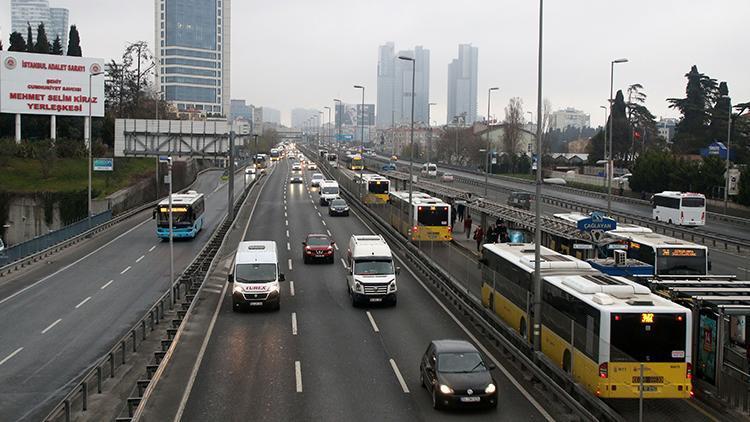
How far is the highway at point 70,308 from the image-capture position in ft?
66.3

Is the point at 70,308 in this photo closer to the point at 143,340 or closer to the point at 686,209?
the point at 143,340

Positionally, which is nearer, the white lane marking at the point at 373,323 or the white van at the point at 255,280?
the white lane marking at the point at 373,323

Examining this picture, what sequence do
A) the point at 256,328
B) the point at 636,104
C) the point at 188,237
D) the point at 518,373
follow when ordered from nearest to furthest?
the point at 518,373, the point at 256,328, the point at 188,237, the point at 636,104

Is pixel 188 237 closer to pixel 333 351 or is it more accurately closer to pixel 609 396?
pixel 333 351

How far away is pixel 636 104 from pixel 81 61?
88561 millimetres

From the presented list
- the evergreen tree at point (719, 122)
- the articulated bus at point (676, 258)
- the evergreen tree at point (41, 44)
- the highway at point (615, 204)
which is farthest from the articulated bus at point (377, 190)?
the evergreen tree at point (41, 44)

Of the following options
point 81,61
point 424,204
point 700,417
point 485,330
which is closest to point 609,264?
point 485,330

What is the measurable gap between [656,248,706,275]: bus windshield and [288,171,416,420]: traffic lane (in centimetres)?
1141

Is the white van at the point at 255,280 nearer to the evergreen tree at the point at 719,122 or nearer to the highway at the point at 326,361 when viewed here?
the highway at the point at 326,361

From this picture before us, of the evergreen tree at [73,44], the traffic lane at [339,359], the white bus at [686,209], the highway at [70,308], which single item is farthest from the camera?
the evergreen tree at [73,44]

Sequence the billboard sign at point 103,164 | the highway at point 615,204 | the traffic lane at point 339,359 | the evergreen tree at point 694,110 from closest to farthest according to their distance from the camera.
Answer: the traffic lane at point 339,359
the highway at point 615,204
the billboard sign at point 103,164
the evergreen tree at point 694,110

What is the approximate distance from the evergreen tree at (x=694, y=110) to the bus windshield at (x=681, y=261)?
7577 cm

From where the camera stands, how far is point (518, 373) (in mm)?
20062

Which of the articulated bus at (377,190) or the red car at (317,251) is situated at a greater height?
the articulated bus at (377,190)
